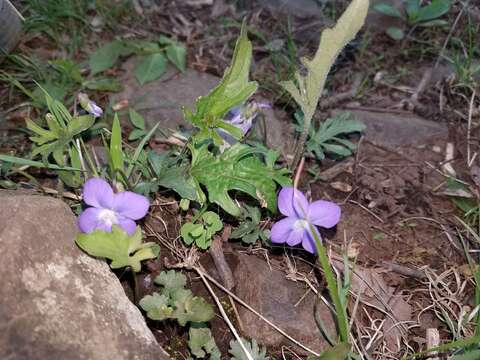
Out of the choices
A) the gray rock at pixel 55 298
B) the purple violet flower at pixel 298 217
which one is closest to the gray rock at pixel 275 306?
the purple violet flower at pixel 298 217

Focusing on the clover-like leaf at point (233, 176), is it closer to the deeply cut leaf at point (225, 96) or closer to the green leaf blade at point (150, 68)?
the deeply cut leaf at point (225, 96)

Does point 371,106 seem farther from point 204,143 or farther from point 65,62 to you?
point 65,62

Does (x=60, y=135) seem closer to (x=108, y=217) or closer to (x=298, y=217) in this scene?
(x=108, y=217)

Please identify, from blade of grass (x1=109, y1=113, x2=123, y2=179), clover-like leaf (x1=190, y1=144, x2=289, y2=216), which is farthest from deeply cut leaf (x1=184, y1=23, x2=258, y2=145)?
blade of grass (x1=109, y1=113, x2=123, y2=179)

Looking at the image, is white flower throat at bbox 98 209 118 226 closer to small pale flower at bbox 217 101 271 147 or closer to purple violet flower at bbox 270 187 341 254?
purple violet flower at bbox 270 187 341 254

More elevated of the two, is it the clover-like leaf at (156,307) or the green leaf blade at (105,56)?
the green leaf blade at (105,56)

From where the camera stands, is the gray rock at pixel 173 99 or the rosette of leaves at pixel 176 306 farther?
the gray rock at pixel 173 99

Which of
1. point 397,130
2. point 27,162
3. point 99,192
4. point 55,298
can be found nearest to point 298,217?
point 99,192

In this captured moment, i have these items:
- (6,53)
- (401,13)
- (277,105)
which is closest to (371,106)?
(277,105)
